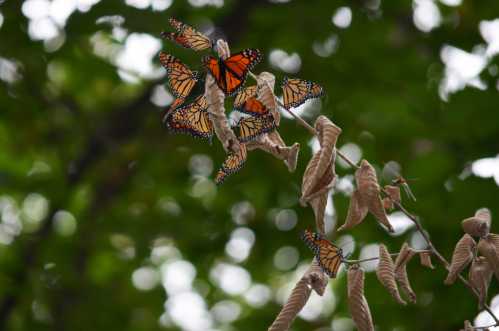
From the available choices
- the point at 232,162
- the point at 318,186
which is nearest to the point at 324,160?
the point at 318,186

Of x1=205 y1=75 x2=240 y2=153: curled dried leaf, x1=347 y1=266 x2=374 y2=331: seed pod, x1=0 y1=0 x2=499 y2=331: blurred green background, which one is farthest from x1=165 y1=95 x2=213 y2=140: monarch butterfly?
x1=0 y1=0 x2=499 y2=331: blurred green background


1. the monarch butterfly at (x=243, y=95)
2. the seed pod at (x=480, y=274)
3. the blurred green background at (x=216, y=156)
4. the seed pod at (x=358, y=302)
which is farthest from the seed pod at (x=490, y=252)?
the blurred green background at (x=216, y=156)

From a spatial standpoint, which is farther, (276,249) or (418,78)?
(276,249)

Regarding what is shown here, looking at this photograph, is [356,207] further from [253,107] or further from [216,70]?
[216,70]

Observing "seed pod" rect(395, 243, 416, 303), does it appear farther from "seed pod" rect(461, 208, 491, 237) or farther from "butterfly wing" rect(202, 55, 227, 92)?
"butterfly wing" rect(202, 55, 227, 92)

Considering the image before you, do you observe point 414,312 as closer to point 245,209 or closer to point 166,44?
point 245,209

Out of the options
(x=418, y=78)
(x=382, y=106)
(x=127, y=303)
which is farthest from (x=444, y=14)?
(x=127, y=303)
